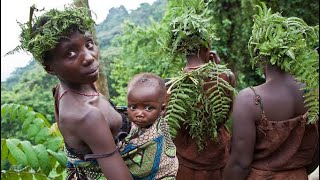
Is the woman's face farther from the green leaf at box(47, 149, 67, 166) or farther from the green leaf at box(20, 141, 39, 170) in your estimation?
the green leaf at box(47, 149, 67, 166)

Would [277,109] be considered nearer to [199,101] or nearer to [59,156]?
[199,101]

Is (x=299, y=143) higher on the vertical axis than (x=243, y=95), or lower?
lower

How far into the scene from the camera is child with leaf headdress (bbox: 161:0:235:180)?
9.12ft

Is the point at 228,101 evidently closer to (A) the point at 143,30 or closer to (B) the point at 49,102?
(A) the point at 143,30

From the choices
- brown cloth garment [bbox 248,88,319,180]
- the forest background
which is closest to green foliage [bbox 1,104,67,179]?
the forest background

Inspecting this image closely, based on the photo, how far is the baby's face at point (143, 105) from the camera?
2129mm

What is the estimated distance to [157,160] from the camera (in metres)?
2.10

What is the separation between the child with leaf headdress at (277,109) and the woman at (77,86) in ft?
2.74

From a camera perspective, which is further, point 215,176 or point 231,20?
point 231,20

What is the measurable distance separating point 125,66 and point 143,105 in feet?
28.1

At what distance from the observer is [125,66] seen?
10688mm

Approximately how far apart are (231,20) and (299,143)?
7.55 m

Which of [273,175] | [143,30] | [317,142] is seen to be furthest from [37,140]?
[143,30]

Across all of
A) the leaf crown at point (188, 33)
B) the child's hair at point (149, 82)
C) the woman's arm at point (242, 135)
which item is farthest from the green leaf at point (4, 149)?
the woman's arm at point (242, 135)
